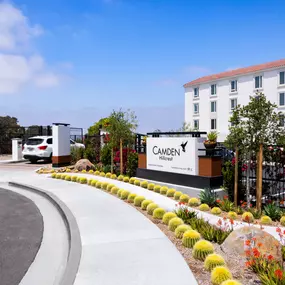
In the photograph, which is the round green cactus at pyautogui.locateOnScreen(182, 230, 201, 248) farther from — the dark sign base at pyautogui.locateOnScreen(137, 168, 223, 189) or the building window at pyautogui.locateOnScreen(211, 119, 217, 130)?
the building window at pyautogui.locateOnScreen(211, 119, 217, 130)

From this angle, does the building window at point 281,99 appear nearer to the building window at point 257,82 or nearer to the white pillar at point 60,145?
the building window at point 257,82

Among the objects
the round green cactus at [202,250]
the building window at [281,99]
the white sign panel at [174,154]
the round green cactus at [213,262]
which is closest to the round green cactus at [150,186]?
the white sign panel at [174,154]

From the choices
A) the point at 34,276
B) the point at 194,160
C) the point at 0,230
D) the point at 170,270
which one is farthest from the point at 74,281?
the point at 194,160

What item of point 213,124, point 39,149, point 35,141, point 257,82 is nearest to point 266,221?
point 39,149

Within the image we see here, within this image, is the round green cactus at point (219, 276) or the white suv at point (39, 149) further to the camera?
the white suv at point (39, 149)

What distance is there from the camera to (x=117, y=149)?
15.2 meters

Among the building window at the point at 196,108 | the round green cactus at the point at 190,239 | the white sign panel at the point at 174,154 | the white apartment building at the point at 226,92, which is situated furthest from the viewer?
the building window at the point at 196,108

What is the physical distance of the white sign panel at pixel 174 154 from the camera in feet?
34.5

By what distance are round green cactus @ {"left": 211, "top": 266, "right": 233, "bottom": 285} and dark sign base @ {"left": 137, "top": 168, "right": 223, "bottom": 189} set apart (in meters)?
6.11

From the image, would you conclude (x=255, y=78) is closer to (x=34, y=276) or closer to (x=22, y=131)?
(x=22, y=131)

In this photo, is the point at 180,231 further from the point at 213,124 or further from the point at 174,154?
the point at 213,124

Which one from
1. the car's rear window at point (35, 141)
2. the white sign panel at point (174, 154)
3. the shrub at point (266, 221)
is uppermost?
the car's rear window at point (35, 141)

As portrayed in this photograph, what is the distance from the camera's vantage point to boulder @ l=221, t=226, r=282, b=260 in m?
4.45

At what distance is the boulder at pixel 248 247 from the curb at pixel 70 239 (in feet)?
7.66
